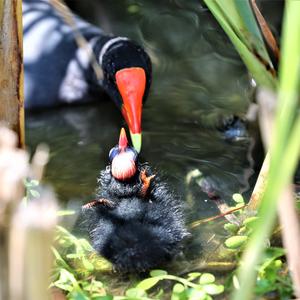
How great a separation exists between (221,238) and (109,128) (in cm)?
153

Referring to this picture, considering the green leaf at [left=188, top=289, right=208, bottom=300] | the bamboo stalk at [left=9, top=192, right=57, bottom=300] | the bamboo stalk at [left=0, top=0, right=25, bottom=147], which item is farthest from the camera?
the bamboo stalk at [left=0, top=0, right=25, bottom=147]

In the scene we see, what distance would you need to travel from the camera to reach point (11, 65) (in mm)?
1767

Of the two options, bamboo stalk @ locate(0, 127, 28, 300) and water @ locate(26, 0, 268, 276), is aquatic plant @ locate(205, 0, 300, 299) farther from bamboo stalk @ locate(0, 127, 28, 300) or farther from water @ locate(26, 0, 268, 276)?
water @ locate(26, 0, 268, 276)

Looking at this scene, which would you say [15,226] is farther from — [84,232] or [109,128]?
[109,128]

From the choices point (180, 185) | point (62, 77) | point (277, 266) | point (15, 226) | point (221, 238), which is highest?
point (15, 226)

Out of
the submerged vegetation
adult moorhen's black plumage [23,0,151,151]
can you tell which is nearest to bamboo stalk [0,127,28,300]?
the submerged vegetation

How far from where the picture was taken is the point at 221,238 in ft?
7.06

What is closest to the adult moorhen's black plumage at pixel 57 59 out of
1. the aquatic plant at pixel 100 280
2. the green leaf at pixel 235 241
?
the aquatic plant at pixel 100 280

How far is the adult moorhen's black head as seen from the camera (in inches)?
125

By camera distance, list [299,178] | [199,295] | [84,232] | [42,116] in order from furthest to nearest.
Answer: [42,116] → [299,178] → [84,232] → [199,295]

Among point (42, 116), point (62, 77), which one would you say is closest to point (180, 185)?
point (42, 116)

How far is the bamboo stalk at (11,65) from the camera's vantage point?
5.62 feet

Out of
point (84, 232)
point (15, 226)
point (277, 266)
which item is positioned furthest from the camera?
point (84, 232)

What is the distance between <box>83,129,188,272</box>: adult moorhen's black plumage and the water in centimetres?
11
